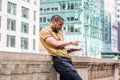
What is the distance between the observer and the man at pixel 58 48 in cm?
699

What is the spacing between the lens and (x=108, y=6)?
394 feet

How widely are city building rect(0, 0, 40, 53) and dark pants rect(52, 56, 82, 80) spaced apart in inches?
2000

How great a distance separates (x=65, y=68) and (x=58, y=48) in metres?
0.38

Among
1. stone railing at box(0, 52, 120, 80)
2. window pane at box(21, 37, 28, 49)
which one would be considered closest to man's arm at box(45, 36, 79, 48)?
stone railing at box(0, 52, 120, 80)

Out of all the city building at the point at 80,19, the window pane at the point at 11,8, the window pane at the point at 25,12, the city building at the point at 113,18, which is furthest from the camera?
the city building at the point at 113,18

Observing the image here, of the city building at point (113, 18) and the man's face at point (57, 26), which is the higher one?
the city building at point (113, 18)

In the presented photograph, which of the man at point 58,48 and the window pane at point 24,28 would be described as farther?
the window pane at point 24,28

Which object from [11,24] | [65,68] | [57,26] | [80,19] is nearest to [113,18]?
[80,19]

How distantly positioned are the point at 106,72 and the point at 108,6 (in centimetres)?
10771

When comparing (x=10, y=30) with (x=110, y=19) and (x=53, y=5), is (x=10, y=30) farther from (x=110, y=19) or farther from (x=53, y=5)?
(x=110, y=19)

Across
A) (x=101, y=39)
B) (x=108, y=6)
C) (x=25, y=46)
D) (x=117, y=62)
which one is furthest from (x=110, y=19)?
(x=117, y=62)

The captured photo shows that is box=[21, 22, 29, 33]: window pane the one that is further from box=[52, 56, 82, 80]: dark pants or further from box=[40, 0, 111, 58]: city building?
box=[52, 56, 82, 80]: dark pants

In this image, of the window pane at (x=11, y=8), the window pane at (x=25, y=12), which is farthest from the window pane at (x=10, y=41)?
the window pane at (x=25, y=12)

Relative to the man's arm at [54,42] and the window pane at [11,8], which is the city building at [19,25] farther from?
the man's arm at [54,42]
